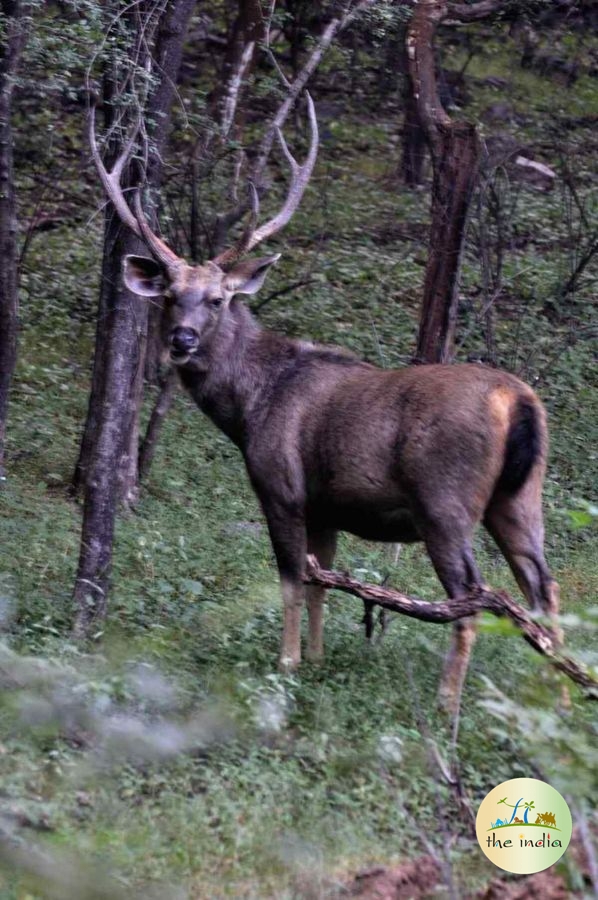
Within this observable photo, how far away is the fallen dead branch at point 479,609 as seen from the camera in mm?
5996

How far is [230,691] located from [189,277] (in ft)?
10.1

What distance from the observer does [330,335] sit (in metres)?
15.1

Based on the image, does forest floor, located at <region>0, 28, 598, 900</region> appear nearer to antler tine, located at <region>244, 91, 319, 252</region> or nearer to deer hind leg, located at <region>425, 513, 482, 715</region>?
deer hind leg, located at <region>425, 513, 482, 715</region>

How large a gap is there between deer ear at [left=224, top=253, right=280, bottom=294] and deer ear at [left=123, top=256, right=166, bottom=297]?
0.47 meters

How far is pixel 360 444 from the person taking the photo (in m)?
7.73

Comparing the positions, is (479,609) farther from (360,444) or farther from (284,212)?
(284,212)

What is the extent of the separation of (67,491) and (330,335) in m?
4.81

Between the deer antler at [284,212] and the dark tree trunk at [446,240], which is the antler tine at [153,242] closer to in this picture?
the deer antler at [284,212]

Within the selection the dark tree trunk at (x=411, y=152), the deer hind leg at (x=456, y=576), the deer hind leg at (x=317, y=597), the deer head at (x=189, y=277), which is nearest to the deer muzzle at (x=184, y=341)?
the deer head at (x=189, y=277)

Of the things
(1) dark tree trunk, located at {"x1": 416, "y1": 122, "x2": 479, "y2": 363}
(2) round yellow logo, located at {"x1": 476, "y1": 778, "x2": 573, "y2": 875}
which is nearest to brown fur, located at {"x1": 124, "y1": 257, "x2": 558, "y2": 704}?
(2) round yellow logo, located at {"x1": 476, "y1": 778, "x2": 573, "y2": 875}

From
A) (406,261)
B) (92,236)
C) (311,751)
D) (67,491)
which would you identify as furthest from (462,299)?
(311,751)

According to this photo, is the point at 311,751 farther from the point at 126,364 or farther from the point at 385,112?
the point at 385,112

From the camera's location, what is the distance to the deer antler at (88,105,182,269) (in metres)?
7.93

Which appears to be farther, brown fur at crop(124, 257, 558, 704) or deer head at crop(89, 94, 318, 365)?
deer head at crop(89, 94, 318, 365)
